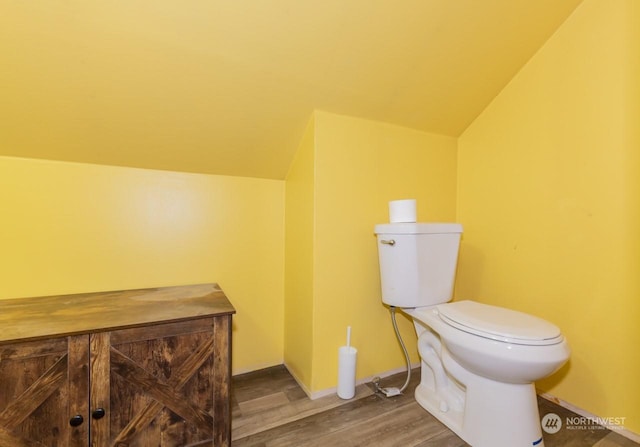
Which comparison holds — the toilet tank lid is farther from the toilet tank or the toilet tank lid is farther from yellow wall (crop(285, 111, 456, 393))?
yellow wall (crop(285, 111, 456, 393))

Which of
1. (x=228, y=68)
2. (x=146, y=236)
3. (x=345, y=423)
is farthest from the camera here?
(x=146, y=236)

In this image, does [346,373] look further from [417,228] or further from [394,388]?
[417,228]

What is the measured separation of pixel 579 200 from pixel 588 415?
101cm

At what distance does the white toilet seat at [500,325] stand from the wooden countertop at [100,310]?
938 millimetres

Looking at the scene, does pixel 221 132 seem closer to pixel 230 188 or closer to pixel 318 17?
pixel 230 188

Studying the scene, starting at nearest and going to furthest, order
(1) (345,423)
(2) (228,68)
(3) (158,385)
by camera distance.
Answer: (3) (158,385) → (2) (228,68) → (1) (345,423)

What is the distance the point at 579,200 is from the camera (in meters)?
1.37

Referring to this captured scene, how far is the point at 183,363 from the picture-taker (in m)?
1.05

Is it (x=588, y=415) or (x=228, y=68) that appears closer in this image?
(x=228, y=68)

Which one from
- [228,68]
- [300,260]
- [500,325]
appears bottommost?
[500,325]

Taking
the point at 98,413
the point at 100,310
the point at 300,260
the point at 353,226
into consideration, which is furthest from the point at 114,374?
the point at 353,226

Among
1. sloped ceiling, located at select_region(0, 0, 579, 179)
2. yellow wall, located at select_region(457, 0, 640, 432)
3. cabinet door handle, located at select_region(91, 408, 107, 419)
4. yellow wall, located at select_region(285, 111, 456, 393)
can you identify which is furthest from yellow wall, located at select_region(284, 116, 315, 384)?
yellow wall, located at select_region(457, 0, 640, 432)

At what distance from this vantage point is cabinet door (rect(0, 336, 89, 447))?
2.82ft

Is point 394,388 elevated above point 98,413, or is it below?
below
